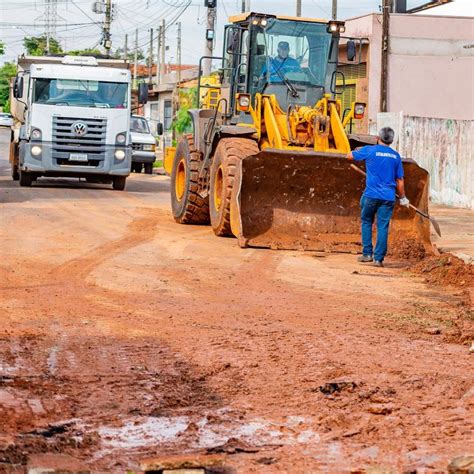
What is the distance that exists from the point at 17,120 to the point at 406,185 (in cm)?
1458

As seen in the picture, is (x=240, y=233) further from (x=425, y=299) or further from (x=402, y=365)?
(x=402, y=365)

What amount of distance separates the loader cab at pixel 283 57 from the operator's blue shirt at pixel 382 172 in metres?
3.22

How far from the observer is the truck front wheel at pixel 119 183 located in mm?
26188

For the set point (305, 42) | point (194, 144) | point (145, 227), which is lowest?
point (145, 227)

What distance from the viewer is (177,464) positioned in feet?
17.3

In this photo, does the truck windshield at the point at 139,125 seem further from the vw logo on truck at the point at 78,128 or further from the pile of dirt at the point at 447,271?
the pile of dirt at the point at 447,271

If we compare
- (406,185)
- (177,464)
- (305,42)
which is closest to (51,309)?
(177,464)

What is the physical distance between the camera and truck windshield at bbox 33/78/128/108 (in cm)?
2486

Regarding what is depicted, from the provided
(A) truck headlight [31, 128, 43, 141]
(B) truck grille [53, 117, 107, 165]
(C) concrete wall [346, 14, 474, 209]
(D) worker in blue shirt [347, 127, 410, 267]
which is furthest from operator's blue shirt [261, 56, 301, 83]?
(C) concrete wall [346, 14, 474, 209]

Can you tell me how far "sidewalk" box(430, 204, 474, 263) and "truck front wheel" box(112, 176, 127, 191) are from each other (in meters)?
7.21

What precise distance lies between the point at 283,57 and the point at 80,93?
29.6 feet

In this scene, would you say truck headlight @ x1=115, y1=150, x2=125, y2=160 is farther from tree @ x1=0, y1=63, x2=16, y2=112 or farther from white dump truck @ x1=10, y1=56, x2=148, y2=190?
tree @ x1=0, y1=63, x2=16, y2=112

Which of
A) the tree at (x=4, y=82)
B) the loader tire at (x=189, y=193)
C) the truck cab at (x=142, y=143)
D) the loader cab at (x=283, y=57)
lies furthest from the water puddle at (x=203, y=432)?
the tree at (x=4, y=82)

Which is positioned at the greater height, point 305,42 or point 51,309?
point 305,42
